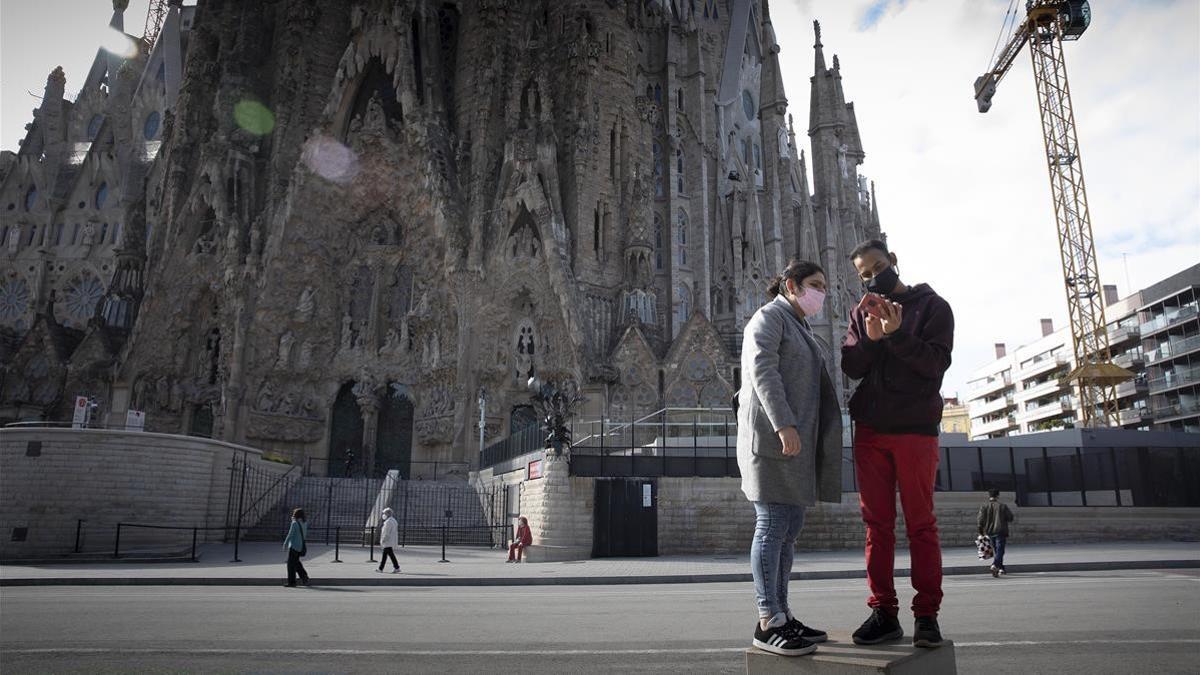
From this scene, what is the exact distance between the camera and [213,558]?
1588 cm

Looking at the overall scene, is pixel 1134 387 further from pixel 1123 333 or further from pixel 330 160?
pixel 330 160

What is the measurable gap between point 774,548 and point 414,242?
33279mm

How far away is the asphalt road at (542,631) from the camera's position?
3904 millimetres

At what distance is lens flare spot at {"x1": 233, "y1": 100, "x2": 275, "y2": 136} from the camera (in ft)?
118

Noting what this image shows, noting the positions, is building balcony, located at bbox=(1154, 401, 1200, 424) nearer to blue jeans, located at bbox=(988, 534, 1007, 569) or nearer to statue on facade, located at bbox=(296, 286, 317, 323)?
blue jeans, located at bbox=(988, 534, 1007, 569)

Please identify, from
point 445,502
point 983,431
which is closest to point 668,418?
point 445,502

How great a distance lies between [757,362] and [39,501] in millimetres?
19686

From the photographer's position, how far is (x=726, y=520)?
17.2 m

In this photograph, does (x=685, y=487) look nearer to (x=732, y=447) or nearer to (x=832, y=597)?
(x=732, y=447)

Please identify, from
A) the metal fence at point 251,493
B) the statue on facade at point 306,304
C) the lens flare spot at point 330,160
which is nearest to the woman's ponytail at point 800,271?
the metal fence at point 251,493

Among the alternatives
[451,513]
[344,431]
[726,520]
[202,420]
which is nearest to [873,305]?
[726,520]

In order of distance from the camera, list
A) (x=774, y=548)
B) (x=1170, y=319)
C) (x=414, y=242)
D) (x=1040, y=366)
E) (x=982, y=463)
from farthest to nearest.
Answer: (x=1040, y=366), (x=1170, y=319), (x=414, y=242), (x=982, y=463), (x=774, y=548)

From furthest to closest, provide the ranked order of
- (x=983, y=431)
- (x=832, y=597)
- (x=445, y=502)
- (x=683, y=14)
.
Answer: (x=983, y=431)
(x=683, y=14)
(x=445, y=502)
(x=832, y=597)

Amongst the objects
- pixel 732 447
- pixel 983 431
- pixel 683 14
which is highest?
pixel 683 14
